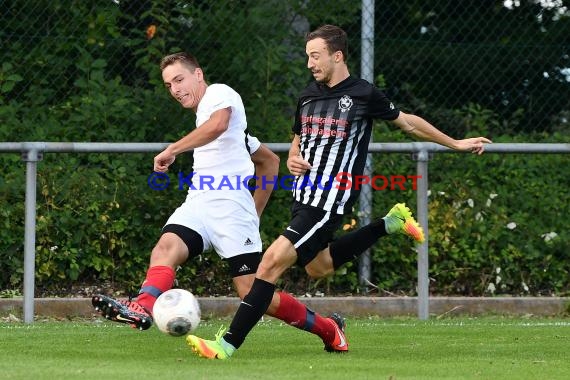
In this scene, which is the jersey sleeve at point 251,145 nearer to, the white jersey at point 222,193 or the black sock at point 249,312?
the white jersey at point 222,193

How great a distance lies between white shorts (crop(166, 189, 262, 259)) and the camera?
292 inches

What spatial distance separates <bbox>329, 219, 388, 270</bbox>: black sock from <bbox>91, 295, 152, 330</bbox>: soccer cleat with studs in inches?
54.4

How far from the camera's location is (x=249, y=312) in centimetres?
693

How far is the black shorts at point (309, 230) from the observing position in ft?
23.3

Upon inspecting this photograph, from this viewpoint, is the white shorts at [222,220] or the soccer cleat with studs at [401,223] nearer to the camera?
the white shorts at [222,220]

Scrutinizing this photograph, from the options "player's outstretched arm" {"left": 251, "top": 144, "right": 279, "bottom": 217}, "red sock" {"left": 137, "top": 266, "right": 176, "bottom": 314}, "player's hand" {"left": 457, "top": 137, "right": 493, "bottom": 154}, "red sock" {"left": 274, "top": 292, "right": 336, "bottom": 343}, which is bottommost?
"red sock" {"left": 274, "top": 292, "right": 336, "bottom": 343}

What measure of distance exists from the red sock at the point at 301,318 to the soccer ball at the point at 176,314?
0.62 m

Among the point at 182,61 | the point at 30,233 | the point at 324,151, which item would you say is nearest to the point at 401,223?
the point at 324,151

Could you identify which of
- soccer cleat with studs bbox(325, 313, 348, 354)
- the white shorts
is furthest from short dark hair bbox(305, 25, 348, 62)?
soccer cleat with studs bbox(325, 313, 348, 354)

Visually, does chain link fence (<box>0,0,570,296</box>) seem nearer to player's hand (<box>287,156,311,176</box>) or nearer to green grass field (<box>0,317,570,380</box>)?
green grass field (<box>0,317,570,380</box>)

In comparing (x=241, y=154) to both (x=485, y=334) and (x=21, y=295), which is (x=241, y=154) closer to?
(x=485, y=334)

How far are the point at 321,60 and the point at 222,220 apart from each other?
3.35 feet

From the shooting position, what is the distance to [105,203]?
10.6 m

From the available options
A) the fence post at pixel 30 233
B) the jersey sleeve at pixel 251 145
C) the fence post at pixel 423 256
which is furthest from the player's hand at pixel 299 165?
the fence post at pixel 30 233
